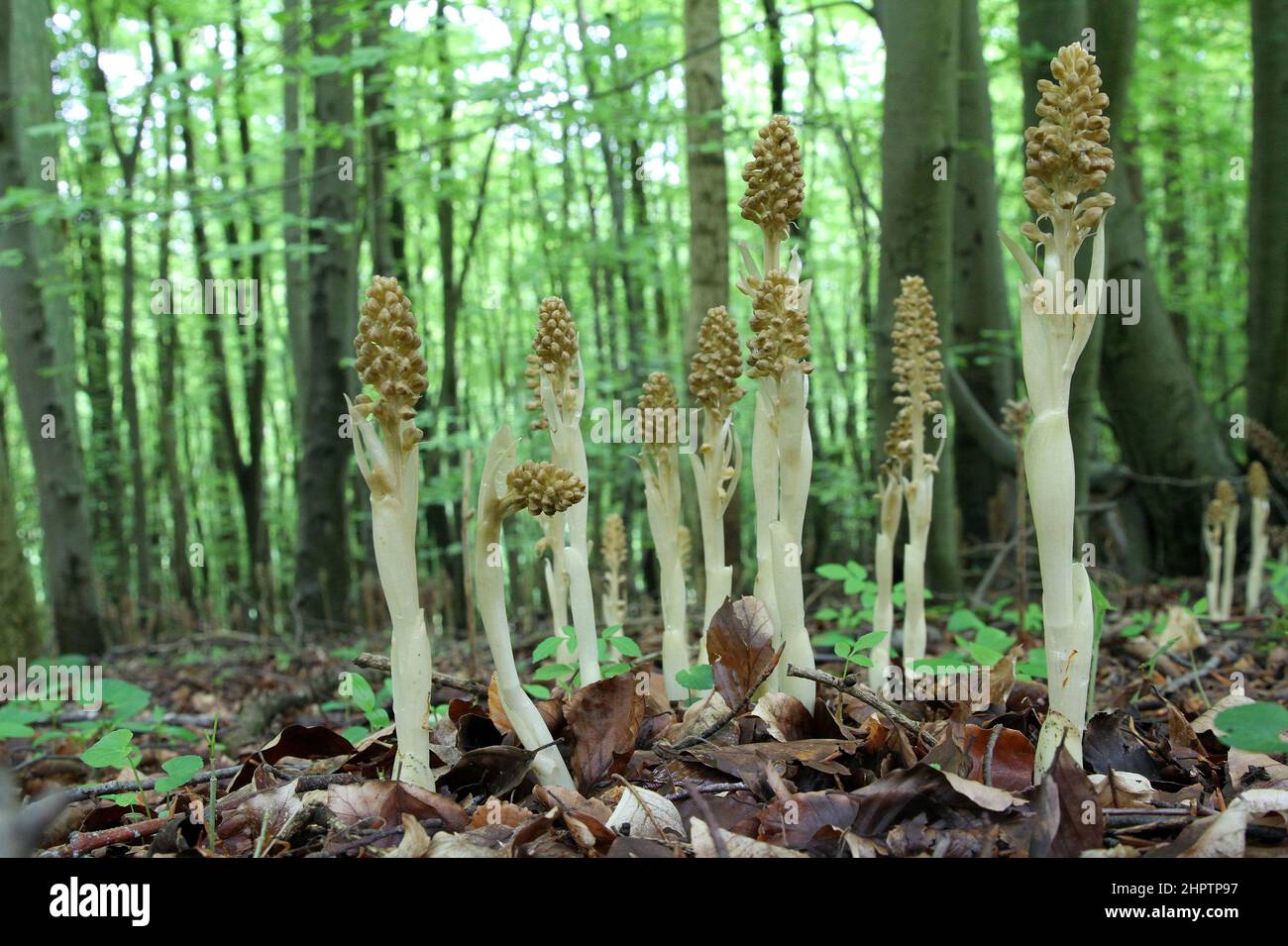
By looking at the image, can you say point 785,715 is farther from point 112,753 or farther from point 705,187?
point 705,187

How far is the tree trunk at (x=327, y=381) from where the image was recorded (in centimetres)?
892

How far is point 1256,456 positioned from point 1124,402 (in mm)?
1082

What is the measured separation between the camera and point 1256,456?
6914 millimetres

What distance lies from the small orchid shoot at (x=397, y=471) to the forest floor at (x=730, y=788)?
0.15m

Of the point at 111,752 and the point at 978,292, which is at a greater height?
the point at 978,292

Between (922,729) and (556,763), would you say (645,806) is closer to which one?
(556,763)

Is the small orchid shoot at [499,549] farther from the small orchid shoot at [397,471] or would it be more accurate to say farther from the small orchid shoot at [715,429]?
the small orchid shoot at [715,429]

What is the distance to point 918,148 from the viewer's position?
14.0ft

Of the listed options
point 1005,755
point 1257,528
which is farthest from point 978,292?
point 1005,755

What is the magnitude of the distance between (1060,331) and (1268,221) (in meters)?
6.82

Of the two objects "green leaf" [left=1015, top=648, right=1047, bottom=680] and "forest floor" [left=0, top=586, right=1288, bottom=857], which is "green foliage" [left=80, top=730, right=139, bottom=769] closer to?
"forest floor" [left=0, top=586, right=1288, bottom=857]

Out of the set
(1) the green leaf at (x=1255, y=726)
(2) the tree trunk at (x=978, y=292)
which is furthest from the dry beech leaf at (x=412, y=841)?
(2) the tree trunk at (x=978, y=292)
